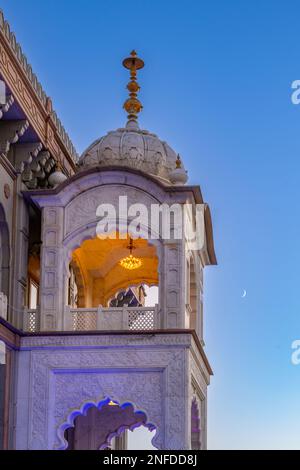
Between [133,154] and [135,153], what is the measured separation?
0.14ft

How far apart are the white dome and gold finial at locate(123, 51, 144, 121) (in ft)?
3.81

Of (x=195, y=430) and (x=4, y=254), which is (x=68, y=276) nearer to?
(x=4, y=254)

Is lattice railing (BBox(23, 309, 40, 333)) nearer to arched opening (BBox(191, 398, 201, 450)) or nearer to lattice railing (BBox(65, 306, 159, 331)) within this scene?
lattice railing (BBox(65, 306, 159, 331))

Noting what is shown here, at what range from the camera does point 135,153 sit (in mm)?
23219

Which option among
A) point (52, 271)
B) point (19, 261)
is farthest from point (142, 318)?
point (19, 261)

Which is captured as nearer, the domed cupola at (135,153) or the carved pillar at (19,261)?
the carved pillar at (19,261)

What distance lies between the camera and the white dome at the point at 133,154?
23.2 metres

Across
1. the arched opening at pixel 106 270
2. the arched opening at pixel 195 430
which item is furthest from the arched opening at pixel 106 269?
the arched opening at pixel 195 430

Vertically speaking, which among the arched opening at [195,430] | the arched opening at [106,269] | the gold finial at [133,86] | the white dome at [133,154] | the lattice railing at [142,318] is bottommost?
the arched opening at [195,430]

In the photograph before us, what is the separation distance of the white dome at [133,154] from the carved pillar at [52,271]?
1.53 meters

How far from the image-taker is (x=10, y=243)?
73.0ft

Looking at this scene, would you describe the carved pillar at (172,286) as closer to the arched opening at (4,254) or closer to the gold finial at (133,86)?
the arched opening at (4,254)

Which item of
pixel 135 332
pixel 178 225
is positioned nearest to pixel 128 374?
pixel 135 332
